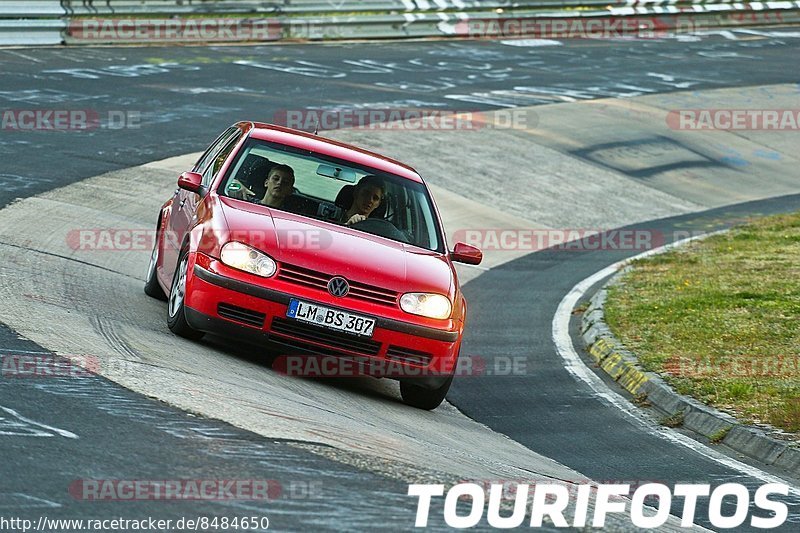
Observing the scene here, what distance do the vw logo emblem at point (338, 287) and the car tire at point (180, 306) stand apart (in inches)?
39.9

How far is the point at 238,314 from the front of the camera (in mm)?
8445

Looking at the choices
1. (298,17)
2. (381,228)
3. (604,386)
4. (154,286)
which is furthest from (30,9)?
(604,386)

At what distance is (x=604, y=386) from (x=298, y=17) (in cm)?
2056

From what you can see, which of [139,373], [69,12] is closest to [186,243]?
[139,373]

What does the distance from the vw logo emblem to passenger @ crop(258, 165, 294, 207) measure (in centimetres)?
125

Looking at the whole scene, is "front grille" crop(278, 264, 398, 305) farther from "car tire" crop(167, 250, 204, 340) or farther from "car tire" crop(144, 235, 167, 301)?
"car tire" crop(144, 235, 167, 301)

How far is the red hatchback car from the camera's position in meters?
8.40

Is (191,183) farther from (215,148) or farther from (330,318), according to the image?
(330,318)

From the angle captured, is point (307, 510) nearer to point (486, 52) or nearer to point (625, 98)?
point (625, 98)

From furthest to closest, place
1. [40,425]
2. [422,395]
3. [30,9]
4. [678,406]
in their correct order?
[30,9]
[678,406]
[422,395]
[40,425]

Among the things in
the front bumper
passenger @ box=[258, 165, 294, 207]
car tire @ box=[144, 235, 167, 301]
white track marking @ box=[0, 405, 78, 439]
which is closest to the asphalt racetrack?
white track marking @ box=[0, 405, 78, 439]

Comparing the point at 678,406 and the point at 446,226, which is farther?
the point at 446,226

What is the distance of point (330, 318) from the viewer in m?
8.38

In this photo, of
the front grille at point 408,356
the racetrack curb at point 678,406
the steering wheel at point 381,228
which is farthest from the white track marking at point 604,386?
the steering wheel at point 381,228
